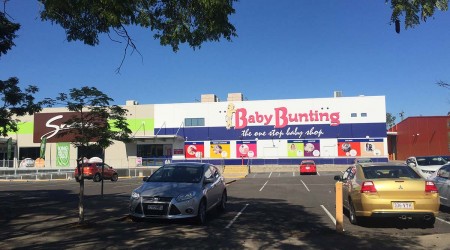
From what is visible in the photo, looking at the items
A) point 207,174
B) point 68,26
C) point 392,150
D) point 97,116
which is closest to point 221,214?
point 207,174

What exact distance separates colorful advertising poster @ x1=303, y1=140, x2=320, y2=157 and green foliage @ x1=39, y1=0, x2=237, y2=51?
4436 centimetres

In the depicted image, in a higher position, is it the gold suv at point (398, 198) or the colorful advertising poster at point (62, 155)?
the colorful advertising poster at point (62, 155)

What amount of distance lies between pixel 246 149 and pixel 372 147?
14.7m

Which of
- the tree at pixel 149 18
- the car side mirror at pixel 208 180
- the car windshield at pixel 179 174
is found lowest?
the car side mirror at pixel 208 180

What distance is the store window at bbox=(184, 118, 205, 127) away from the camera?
174ft

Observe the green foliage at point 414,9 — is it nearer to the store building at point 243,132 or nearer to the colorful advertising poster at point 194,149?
the store building at point 243,132

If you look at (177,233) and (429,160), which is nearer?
(177,233)

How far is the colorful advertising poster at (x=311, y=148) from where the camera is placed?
5034 centimetres

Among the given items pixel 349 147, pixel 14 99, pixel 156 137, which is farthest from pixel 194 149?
pixel 14 99

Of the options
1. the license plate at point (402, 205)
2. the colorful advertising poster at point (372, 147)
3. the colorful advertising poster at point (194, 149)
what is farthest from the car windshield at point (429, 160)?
the colorful advertising poster at point (194, 149)

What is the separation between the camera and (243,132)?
→ 52000mm

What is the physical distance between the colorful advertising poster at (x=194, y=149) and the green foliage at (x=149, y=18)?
149 feet

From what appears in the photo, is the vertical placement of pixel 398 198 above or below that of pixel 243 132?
below

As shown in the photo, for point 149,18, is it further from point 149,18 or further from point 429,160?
point 429,160
